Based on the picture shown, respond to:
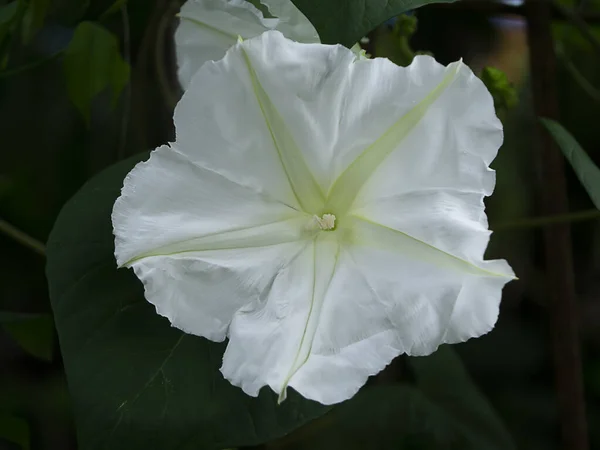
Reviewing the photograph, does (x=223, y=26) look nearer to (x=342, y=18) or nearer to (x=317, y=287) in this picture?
(x=342, y=18)

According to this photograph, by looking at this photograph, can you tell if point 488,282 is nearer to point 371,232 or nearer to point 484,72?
point 371,232

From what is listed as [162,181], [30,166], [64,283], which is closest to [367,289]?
[162,181]

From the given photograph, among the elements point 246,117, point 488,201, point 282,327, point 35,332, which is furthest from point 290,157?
point 488,201

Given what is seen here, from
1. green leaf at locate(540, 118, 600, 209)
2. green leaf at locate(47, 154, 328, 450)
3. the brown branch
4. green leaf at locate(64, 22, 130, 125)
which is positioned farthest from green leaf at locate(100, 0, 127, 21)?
the brown branch

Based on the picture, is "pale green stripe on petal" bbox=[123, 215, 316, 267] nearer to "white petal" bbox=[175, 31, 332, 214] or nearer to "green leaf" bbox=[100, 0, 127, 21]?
"white petal" bbox=[175, 31, 332, 214]

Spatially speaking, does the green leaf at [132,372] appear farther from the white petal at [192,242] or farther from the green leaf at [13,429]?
the green leaf at [13,429]

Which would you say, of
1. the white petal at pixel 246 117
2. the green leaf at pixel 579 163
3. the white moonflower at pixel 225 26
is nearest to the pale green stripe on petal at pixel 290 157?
the white petal at pixel 246 117

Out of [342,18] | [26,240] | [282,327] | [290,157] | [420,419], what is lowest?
[420,419]
